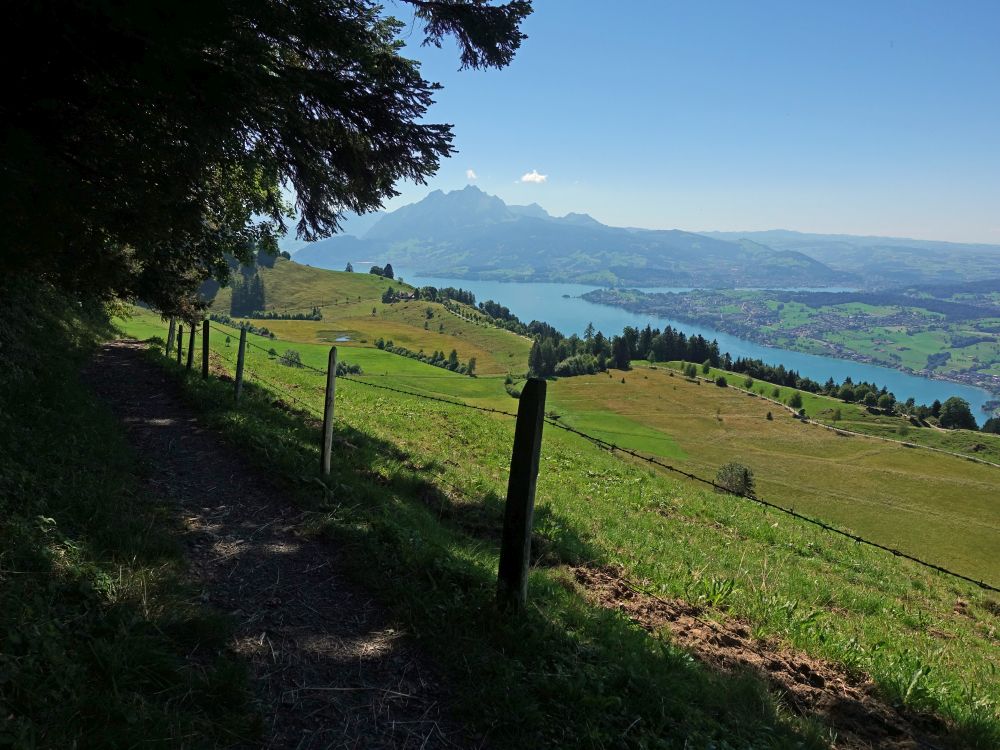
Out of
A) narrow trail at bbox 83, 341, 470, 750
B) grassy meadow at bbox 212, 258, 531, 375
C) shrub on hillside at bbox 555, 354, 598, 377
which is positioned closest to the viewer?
narrow trail at bbox 83, 341, 470, 750

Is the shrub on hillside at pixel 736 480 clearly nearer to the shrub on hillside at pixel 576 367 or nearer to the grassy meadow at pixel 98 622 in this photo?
the grassy meadow at pixel 98 622

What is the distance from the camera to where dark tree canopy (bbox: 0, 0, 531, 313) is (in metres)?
5.48

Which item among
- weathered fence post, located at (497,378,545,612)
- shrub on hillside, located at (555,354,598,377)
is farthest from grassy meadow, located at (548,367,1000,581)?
weathered fence post, located at (497,378,545,612)

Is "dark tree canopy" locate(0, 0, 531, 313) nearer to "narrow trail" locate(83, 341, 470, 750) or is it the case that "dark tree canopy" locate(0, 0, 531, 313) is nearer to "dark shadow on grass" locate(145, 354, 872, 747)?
"narrow trail" locate(83, 341, 470, 750)

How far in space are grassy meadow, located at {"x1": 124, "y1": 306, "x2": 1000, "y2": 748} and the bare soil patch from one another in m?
0.18

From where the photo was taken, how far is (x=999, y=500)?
59250mm

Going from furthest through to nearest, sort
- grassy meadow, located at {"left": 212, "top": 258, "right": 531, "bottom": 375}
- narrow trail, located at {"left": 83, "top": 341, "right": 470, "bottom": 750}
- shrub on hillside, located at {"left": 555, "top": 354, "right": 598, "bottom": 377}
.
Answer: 1. grassy meadow, located at {"left": 212, "top": 258, "right": 531, "bottom": 375}
2. shrub on hillside, located at {"left": 555, "top": 354, "right": 598, "bottom": 377}
3. narrow trail, located at {"left": 83, "top": 341, "right": 470, "bottom": 750}

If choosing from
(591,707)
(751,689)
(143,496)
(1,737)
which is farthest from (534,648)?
(143,496)

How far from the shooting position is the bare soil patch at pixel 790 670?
434 cm

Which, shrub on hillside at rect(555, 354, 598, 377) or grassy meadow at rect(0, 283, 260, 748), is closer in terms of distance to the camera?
grassy meadow at rect(0, 283, 260, 748)

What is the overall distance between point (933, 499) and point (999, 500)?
756 centimetres

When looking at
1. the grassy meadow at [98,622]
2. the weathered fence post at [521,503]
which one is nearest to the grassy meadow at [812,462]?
the weathered fence post at [521,503]

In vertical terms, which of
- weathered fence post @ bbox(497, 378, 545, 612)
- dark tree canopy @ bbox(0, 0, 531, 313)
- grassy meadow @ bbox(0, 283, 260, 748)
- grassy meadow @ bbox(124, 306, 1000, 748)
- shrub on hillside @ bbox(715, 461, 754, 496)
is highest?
dark tree canopy @ bbox(0, 0, 531, 313)

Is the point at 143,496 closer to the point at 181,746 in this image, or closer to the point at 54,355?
the point at 181,746
